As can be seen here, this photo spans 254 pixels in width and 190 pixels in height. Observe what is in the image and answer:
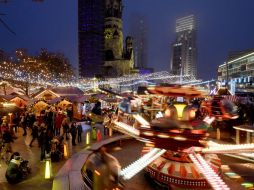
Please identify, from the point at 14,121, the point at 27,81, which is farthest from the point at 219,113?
the point at 27,81

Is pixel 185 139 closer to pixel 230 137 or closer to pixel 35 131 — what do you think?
pixel 35 131

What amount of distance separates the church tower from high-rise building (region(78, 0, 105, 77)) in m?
2.30

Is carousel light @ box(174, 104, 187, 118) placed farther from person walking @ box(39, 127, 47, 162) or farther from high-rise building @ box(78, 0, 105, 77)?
high-rise building @ box(78, 0, 105, 77)

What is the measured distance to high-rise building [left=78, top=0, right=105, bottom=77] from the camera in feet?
361

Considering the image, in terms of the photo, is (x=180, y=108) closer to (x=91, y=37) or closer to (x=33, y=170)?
(x=33, y=170)

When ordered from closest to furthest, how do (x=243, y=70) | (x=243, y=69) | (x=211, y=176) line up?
(x=211, y=176), (x=243, y=69), (x=243, y=70)

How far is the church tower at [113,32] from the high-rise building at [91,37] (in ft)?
7.55

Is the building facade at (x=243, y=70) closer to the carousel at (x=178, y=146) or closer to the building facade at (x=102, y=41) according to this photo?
the building facade at (x=102, y=41)

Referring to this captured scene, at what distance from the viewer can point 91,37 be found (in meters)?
110

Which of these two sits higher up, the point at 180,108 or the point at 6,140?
the point at 180,108

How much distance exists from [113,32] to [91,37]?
971 centimetres

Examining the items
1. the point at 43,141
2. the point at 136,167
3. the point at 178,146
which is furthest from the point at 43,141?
the point at 178,146

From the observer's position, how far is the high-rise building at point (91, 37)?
110125 millimetres

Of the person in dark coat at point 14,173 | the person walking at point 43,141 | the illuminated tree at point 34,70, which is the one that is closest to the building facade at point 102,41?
the illuminated tree at point 34,70
